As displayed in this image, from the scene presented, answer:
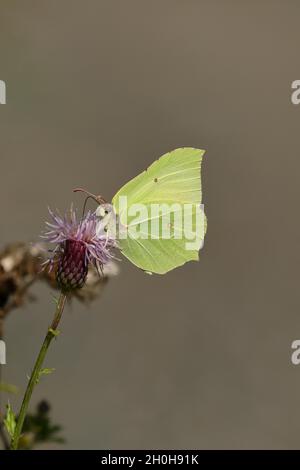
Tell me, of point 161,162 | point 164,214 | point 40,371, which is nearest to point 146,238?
point 164,214

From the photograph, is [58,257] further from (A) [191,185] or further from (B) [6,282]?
(A) [191,185]

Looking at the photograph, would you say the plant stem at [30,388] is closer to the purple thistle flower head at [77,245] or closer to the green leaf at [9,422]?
the green leaf at [9,422]

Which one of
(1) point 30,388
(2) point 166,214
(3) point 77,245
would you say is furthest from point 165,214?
(1) point 30,388

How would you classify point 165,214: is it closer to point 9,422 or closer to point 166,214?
point 166,214

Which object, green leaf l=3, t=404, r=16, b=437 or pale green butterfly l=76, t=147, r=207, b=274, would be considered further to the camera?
pale green butterfly l=76, t=147, r=207, b=274

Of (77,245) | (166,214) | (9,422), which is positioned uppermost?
(166,214)

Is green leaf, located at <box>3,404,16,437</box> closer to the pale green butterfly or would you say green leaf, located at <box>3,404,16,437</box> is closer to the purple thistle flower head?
the purple thistle flower head

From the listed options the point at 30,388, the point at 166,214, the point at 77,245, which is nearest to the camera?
the point at 30,388

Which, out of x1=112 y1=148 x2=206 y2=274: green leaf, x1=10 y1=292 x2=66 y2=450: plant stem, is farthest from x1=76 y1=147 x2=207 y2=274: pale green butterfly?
x1=10 y1=292 x2=66 y2=450: plant stem
